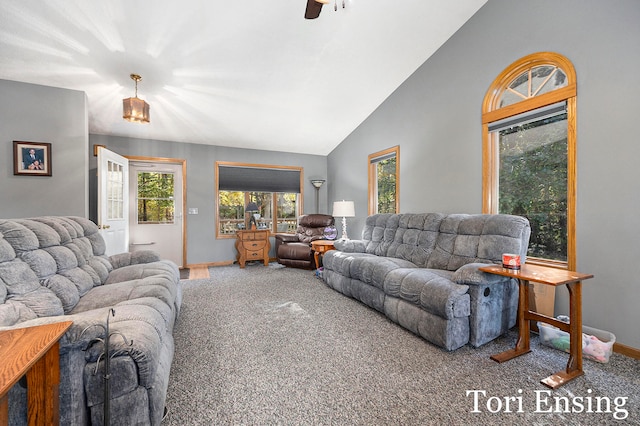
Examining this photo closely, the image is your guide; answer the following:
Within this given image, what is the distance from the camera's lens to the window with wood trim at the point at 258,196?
5566mm

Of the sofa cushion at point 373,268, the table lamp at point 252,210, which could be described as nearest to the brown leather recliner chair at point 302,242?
the table lamp at point 252,210

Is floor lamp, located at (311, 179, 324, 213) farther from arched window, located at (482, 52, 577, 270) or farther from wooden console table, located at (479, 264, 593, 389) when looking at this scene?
wooden console table, located at (479, 264, 593, 389)

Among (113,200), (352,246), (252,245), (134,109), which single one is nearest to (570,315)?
(352,246)

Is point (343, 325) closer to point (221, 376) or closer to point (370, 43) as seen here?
point (221, 376)

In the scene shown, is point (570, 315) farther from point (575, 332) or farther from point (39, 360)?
point (39, 360)

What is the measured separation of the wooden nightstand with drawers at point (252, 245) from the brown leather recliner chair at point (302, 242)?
0.25m

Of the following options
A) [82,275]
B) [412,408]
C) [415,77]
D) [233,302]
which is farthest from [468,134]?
[82,275]

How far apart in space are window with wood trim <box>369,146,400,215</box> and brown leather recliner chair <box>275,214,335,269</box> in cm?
101

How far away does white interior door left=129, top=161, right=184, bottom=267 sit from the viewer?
16.2ft

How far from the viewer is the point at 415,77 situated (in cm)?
385

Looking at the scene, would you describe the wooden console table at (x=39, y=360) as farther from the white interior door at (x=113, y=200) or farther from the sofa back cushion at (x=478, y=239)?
the white interior door at (x=113, y=200)

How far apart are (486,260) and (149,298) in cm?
265

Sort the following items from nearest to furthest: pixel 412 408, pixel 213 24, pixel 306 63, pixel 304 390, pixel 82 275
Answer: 1. pixel 412 408
2. pixel 304 390
3. pixel 82 275
4. pixel 213 24
5. pixel 306 63

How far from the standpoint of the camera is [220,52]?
3117 millimetres
